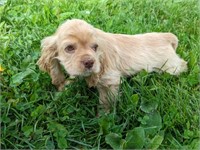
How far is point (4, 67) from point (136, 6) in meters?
1.85

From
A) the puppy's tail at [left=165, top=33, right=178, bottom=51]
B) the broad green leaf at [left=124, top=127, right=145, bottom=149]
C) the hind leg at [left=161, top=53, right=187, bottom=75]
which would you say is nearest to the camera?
the broad green leaf at [left=124, top=127, right=145, bottom=149]

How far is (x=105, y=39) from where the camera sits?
12.0ft

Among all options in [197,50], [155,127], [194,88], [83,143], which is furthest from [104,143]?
[197,50]

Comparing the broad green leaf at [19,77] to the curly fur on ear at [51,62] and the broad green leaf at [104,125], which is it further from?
the broad green leaf at [104,125]

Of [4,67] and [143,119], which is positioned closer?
[143,119]

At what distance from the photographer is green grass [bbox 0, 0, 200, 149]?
3268 mm

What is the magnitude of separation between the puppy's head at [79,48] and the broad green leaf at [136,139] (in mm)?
517

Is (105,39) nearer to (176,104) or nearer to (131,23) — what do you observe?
(176,104)

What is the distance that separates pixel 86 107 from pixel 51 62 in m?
0.43

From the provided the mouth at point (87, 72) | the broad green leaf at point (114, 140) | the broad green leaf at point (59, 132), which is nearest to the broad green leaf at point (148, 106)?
the broad green leaf at point (114, 140)

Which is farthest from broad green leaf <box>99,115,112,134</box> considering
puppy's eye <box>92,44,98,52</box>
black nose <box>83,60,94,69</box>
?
puppy's eye <box>92,44,98,52</box>

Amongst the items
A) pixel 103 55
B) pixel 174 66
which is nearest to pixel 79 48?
pixel 103 55

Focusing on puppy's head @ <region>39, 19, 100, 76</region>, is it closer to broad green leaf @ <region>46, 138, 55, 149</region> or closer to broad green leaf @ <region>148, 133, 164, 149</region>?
broad green leaf @ <region>46, 138, 55, 149</region>

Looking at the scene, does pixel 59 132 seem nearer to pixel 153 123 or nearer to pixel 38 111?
pixel 38 111
